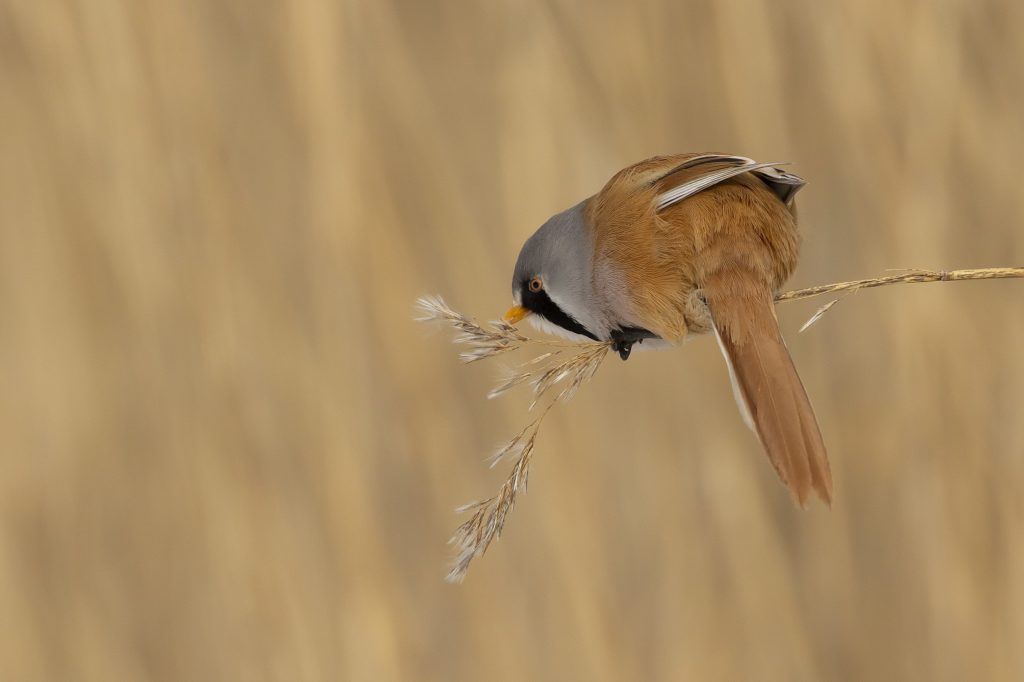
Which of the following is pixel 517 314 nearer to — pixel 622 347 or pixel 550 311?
pixel 550 311

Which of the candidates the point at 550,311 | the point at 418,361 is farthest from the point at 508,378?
the point at 418,361

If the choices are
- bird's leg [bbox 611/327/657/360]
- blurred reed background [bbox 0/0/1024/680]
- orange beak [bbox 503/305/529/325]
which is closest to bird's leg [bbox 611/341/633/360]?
bird's leg [bbox 611/327/657/360]

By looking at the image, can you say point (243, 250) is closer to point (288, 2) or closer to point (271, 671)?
point (288, 2)

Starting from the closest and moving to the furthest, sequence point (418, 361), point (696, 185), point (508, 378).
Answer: point (508, 378), point (696, 185), point (418, 361)

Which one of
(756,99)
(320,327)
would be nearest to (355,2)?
(320,327)

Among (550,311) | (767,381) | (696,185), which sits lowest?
(767,381)

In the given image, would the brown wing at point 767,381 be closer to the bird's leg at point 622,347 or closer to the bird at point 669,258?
the bird at point 669,258

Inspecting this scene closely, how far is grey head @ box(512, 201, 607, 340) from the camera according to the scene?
4.51 feet

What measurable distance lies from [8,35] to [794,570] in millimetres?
2002

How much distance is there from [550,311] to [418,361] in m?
0.80

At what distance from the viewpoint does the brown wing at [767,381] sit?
0.94 meters

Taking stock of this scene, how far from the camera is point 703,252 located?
133 cm

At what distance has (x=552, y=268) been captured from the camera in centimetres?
138

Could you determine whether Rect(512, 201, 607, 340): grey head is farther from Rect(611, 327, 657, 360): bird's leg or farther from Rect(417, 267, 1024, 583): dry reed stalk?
Rect(417, 267, 1024, 583): dry reed stalk
